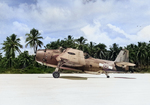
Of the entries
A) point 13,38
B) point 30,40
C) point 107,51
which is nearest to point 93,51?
point 107,51

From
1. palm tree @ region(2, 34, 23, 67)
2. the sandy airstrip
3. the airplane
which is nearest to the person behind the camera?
the sandy airstrip

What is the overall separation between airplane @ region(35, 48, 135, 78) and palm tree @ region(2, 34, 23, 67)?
43.9 m

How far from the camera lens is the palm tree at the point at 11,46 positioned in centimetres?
6007

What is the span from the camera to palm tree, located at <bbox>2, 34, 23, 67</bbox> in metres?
60.1

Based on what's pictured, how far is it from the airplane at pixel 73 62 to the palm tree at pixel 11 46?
43.9 metres

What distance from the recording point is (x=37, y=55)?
64.2ft

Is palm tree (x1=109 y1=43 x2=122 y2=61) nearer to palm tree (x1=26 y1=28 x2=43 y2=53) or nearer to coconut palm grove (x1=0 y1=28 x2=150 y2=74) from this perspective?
coconut palm grove (x1=0 y1=28 x2=150 y2=74)

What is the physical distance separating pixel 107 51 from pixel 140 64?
22395 mm

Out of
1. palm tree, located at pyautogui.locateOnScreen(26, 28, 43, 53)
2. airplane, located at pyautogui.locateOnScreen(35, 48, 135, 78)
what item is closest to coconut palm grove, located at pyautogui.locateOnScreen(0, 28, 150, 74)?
palm tree, located at pyautogui.locateOnScreen(26, 28, 43, 53)

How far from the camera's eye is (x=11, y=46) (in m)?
61.6

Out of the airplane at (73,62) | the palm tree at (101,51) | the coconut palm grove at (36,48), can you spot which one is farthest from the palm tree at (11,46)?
the airplane at (73,62)

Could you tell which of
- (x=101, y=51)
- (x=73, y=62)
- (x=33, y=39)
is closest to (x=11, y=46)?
(x=33, y=39)

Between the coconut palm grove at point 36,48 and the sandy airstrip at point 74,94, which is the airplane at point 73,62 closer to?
the sandy airstrip at point 74,94

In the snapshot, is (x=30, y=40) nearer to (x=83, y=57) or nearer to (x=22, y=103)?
(x=83, y=57)
